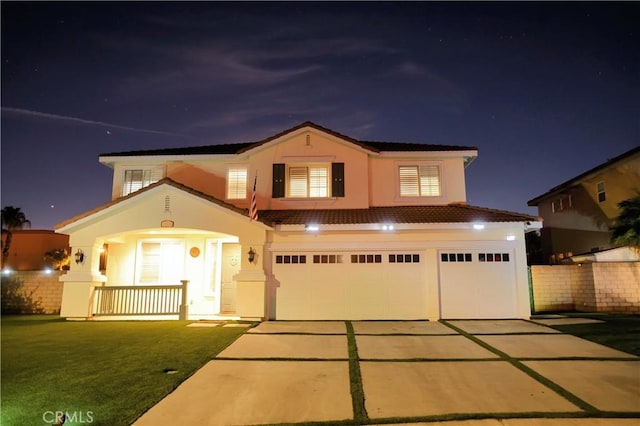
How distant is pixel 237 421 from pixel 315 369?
2.32 meters

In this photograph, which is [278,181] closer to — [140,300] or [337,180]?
[337,180]

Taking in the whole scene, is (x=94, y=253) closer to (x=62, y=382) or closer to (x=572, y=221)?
(x=62, y=382)

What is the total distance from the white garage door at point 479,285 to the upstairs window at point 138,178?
455 inches

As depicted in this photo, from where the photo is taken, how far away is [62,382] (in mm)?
6074

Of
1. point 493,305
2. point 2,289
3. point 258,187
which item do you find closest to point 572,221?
point 493,305

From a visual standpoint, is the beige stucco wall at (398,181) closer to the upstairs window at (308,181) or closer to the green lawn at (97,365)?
the upstairs window at (308,181)

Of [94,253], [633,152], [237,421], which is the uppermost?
[633,152]

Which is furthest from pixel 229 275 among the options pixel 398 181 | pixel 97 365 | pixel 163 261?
pixel 398 181

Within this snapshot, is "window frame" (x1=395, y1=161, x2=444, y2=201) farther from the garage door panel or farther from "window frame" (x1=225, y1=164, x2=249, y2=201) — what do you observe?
"window frame" (x1=225, y1=164, x2=249, y2=201)

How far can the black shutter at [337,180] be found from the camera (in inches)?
575

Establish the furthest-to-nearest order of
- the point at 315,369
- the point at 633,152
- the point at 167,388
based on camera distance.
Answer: the point at 633,152
the point at 315,369
the point at 167,388

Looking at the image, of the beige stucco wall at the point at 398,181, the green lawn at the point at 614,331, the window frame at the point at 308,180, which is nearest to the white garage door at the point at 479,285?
the green lawn at the point at 614,331

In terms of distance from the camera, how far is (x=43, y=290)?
15.1m

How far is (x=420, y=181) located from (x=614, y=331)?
772cm
